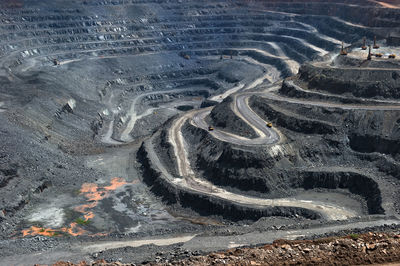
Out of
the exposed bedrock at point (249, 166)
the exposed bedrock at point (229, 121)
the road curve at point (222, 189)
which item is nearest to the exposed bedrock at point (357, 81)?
the road curve at point (222, 189)

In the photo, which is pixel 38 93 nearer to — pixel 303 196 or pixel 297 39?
pixel 303 196

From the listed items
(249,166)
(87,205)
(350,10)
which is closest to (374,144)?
(249,166)

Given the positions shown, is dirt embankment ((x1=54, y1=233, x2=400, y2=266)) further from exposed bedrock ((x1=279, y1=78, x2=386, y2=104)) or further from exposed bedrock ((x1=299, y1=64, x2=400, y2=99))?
exposed bedrock ((x1=299, y1=64, x2=400, y2=99))

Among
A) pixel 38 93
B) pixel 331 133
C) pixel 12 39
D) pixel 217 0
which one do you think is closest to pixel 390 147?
pixel 331 133

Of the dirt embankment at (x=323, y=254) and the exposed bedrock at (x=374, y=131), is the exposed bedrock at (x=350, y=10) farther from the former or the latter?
the dirt embankment at (x=323, y=254)

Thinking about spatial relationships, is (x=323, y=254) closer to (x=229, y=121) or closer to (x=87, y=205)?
(x=87, y=205)
